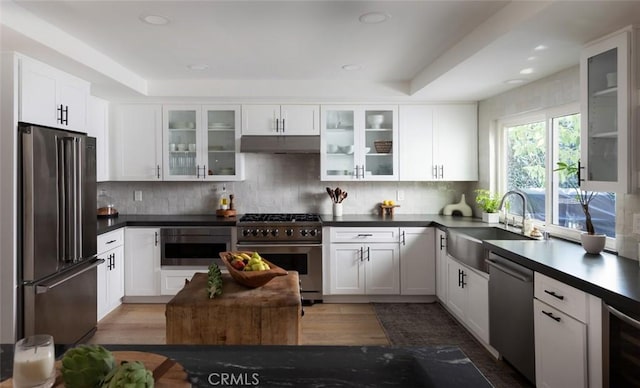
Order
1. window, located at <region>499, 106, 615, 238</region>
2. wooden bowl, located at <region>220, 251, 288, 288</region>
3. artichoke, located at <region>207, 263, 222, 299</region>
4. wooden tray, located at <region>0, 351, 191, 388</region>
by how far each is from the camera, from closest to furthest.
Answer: wooden tray, located at <region>0, 351, 191, 388</region>
artichoke, located at <region>207, 263, 222, 299</region>
wooden bowl, located at <region>220, 251, 288, 288</region>
window, located at <region>499, 106, 615, 238</region>

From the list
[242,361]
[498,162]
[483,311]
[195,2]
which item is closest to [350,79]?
[498,162]

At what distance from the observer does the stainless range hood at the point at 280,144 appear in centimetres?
459

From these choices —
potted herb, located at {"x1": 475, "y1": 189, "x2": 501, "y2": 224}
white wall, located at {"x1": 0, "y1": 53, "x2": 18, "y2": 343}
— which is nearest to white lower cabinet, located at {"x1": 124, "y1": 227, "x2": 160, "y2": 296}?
white wall, located at {"x1": 0, "y1": 53, "x2": 18, "y2": 343}

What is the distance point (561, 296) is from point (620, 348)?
405mm

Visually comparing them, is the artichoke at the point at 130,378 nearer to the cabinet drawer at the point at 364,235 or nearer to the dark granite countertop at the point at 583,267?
the dark granite countertop at the point at 583,267

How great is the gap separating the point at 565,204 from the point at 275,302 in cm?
271

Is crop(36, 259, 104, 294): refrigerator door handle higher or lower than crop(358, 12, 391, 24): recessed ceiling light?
lower

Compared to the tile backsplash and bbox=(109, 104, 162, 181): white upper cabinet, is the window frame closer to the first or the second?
the tile backsplash

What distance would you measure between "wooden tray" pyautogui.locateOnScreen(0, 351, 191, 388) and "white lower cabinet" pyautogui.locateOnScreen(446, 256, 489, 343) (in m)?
2.63

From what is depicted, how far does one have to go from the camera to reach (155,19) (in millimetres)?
2707

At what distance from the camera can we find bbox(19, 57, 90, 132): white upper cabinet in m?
2.80

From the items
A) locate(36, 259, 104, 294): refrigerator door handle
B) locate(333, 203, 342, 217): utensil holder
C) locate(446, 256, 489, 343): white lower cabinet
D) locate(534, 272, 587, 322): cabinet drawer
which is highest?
locate(333, 203, 342, 217): utensil holder

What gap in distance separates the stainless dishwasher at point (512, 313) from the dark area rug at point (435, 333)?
0.12 m

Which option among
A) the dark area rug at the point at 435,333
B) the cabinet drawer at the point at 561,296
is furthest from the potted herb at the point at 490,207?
the cabinet drawer at the point at 561,296
